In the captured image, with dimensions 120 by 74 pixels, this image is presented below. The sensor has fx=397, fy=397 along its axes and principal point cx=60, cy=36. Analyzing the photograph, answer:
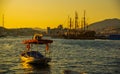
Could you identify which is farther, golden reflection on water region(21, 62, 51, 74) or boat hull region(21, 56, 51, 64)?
boat hull region(21, 56, 51, 64)

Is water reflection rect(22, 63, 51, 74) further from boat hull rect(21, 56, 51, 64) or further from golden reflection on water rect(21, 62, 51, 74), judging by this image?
boat hull rect(21, 56, 51, 64)

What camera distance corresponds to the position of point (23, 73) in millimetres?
50031

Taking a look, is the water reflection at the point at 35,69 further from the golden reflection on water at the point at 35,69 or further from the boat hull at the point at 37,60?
the boat hull at the point at 37,60

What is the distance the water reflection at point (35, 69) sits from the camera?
51844 millimetres

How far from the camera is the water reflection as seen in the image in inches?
2041

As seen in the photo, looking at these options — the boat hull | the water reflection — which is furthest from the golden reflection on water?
the boat hull

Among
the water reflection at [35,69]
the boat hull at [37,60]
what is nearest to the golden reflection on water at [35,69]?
the water reflection at [35,69]

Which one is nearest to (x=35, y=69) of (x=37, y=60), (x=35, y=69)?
(x=35, y=69)

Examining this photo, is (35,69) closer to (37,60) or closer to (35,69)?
(35,69)

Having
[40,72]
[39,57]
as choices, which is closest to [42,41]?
[39,57]

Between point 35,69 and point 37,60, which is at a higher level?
point 37,60

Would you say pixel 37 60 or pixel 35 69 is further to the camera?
pixel 37 60

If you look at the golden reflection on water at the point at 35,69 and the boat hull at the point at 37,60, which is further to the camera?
the boat hull at the point at 37,60

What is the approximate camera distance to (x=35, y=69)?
181ft
